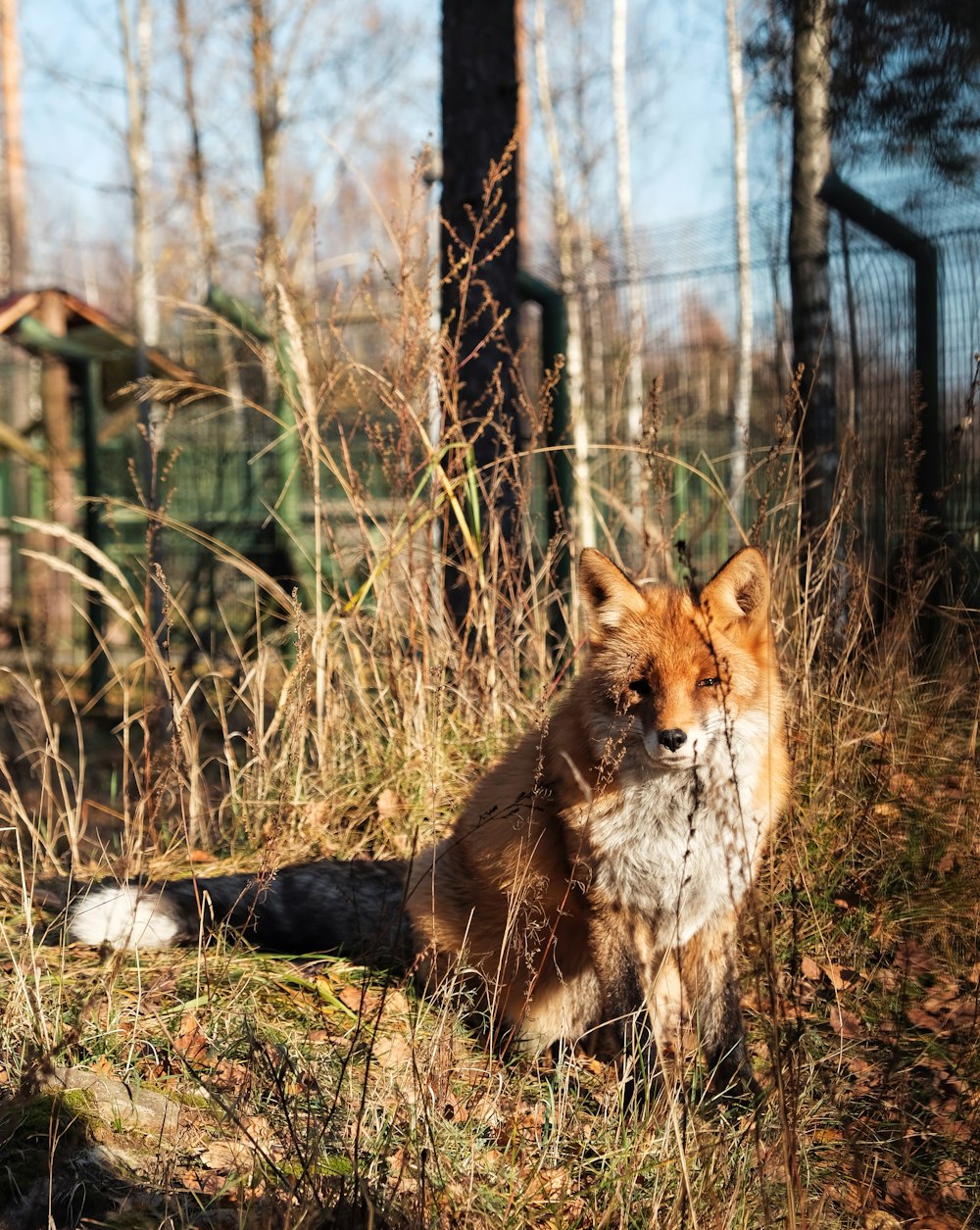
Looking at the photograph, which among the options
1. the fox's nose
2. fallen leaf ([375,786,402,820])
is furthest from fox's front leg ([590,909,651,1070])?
fallen leaf ([375,786,402,820])

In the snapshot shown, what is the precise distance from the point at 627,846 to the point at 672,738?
16.3 inches

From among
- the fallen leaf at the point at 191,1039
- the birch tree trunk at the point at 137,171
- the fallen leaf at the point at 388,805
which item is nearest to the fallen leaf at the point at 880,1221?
the fallen leaf at the point at 191,1039

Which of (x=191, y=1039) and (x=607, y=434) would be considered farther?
(x=607, y=434)

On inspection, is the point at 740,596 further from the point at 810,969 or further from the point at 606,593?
the point at 810,969

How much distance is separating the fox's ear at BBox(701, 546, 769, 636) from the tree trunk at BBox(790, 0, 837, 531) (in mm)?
3013

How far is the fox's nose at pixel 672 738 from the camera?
288 centimetres

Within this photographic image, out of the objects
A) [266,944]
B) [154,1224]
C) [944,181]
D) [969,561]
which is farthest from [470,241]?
[154,1224]

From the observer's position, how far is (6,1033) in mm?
2973

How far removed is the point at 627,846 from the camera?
311cm

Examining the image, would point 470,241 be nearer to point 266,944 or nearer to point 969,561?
point 969,561

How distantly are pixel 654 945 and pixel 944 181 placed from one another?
4.84 m

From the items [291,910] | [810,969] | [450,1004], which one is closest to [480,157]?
[291,910]

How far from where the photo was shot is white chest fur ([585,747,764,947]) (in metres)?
3.08

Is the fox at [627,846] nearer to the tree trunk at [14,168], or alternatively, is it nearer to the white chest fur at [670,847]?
the white chest fur at [670,847]
